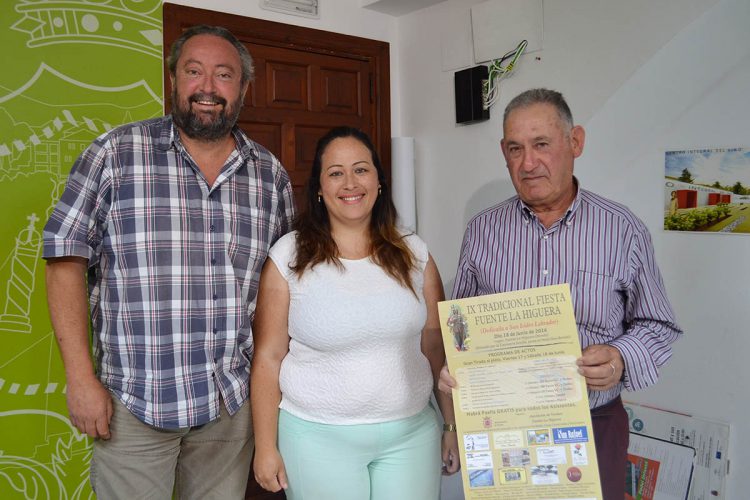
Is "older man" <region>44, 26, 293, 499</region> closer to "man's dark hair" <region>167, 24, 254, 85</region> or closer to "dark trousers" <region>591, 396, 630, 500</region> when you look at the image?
"man's dark hair" <region>167, 24, 254, 85</region>

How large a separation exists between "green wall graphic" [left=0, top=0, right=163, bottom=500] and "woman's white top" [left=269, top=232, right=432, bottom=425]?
4.18 feet

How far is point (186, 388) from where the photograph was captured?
5.43 ft

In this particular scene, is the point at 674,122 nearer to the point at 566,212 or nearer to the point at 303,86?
the point at 566,212

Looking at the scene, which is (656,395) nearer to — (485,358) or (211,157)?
(485,358)

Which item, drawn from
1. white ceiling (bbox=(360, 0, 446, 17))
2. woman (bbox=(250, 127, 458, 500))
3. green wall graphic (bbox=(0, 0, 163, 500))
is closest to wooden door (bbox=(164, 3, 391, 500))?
white ceiling (bbox=(360, 0, 446, 17))

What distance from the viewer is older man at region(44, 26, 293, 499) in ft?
5.21

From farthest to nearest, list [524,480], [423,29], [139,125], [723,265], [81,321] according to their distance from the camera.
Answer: [423,29], [723,265], [139,125], [81,321], [524,480]

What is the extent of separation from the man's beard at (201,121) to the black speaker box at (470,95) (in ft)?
5.04

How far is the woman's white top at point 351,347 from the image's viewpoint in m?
1.59

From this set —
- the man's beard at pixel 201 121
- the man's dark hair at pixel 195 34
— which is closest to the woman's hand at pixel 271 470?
the man's beard at pixel 201 121

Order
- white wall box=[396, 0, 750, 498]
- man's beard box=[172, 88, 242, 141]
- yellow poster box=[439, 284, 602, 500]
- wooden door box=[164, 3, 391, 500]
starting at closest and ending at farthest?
1. yellow poster box=[439, 284, 602, 500]
2. man's beard box=[172, 88, 242, 141]
3. white wall box=[396, 0, 750, 498]
4. wooden door box=[164, 3, 391, 500]

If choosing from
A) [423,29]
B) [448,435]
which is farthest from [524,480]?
[423,29]

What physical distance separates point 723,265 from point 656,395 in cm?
56

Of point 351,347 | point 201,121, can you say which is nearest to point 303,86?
point 201,121
